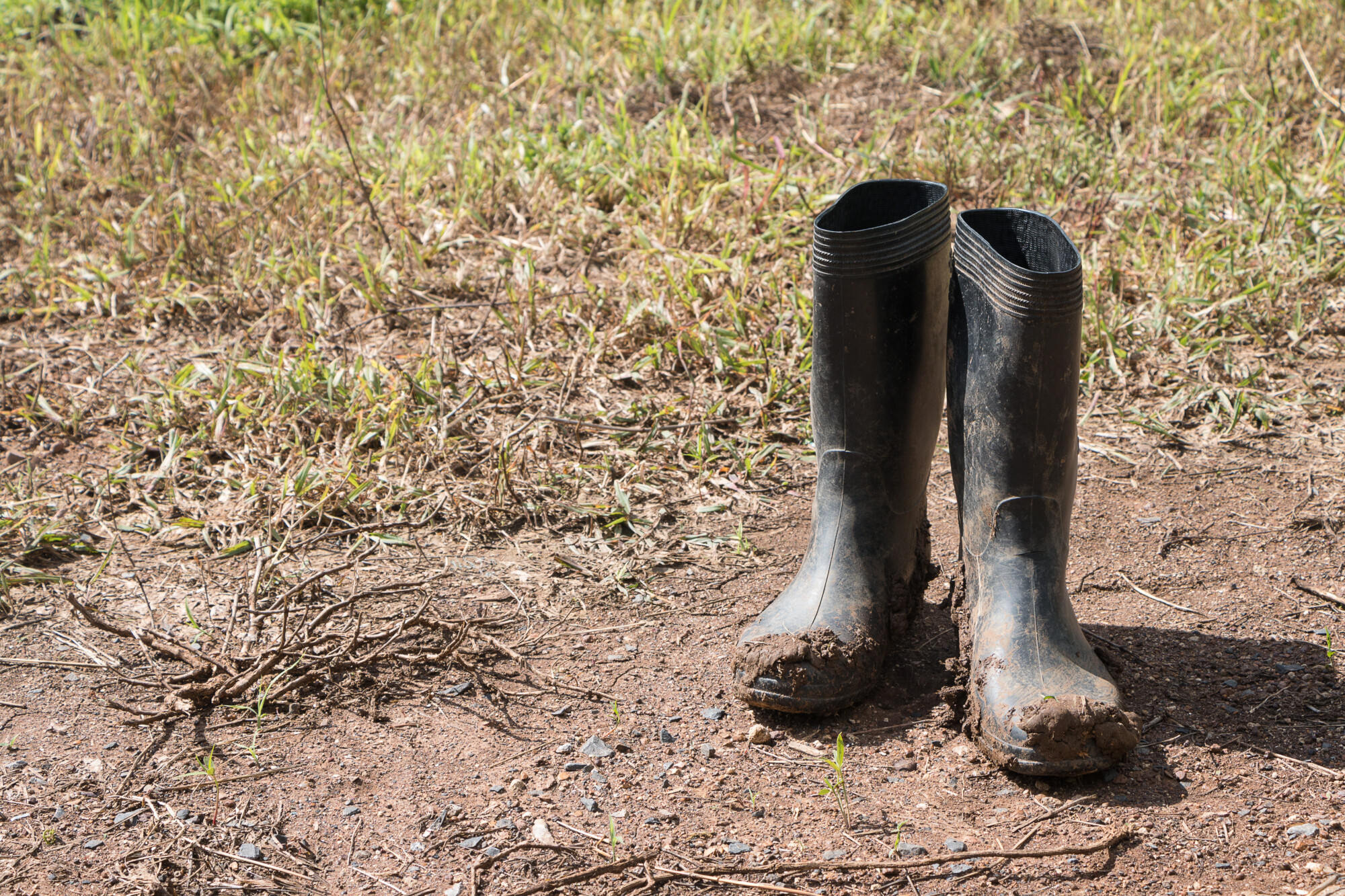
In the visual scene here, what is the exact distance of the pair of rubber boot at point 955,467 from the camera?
Result: 1.57 metres

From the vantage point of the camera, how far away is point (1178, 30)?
4273 millimetres

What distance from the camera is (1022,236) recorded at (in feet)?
5.65

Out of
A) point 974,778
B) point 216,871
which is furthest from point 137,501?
point 974,778

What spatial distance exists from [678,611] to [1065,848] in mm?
881

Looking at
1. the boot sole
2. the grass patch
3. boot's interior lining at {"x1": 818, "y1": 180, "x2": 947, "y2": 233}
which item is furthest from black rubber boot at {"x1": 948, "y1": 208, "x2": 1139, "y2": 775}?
the grass patch

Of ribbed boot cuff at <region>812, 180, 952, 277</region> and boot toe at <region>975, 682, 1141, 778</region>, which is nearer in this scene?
boot toe at <region>975, 682, 1141, 778</region>

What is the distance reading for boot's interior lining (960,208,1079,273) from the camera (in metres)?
1.68

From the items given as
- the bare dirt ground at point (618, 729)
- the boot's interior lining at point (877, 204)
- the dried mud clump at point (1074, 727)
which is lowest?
the bare dirt ground at point (618, 729)

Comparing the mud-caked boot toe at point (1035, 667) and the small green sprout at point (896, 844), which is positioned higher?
the mud-caked boot toe at point (1035, 667)

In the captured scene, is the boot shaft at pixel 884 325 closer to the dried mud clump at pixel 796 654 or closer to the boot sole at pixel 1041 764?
the dried mud clump at pixel 796 654

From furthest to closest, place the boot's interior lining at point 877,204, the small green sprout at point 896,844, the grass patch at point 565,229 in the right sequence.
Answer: the grass patch at point 565,229, the boot's interior lining at point 877,204, the small green sprout at point 896,844

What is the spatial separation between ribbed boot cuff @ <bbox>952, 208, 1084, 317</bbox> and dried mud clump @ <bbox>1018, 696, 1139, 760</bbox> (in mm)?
549

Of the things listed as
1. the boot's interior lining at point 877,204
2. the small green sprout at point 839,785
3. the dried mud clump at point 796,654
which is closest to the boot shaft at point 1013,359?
the boot's interior lining at point 877,204

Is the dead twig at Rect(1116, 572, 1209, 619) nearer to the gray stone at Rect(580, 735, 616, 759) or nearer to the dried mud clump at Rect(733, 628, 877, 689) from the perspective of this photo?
the dried mud clump at Rect(733, 628, 877, 689)
